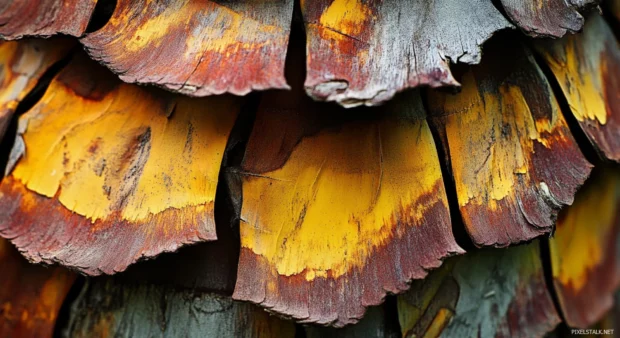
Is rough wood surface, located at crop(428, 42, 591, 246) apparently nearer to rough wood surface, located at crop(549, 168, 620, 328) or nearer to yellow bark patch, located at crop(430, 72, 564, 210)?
yellow bark patch, located at crop(430, 72, 564, 210)

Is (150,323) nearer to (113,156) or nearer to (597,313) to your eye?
(113,156)

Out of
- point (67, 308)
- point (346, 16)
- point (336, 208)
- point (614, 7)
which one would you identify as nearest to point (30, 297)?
point (67, 308)

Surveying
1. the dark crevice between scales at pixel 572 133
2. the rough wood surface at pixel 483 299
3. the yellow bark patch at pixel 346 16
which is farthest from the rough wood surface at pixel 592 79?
the yellow bark patch at pixel 346 16

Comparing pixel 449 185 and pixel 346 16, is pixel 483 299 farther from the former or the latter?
→ pixel 346 16

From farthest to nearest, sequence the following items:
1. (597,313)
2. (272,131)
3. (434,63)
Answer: (597,313), (272,131), (434,63)

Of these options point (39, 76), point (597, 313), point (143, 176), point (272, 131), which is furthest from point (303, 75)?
point (597, 313)

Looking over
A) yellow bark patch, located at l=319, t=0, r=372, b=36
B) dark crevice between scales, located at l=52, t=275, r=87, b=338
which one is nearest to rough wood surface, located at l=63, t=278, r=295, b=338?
dark crevice between scales, located at l=52, t=275, r=87, b=338
